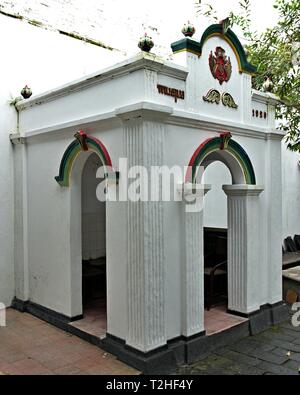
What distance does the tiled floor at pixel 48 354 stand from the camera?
4773 mm

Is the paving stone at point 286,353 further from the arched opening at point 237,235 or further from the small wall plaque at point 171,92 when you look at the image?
the small wall plaque at point 171,92

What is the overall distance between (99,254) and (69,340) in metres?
2.39

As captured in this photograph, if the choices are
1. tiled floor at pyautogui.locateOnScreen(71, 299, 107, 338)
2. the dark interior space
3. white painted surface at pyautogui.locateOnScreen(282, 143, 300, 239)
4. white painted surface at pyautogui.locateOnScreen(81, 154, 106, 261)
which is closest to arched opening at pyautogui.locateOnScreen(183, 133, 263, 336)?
the dark interior space

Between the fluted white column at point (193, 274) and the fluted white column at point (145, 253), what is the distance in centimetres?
41

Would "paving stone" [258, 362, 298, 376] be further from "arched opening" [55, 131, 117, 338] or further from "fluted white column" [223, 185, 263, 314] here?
"arched opening" [55, 131, 117, 338]

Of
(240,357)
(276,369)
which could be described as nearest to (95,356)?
(240,357)

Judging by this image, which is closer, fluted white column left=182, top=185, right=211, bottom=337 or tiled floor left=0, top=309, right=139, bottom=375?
tiled floor left=0, top=309, right=139, bottom=375

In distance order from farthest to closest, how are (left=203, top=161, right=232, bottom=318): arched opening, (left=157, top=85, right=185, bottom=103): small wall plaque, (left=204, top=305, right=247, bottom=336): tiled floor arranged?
(left=203, top=161, right=232, bottom=318): arched opening, (left=204, top=305, right=247, bottom=336): tiled floor, (left=157, top=85, right=185, bottom=103): small wall plaque

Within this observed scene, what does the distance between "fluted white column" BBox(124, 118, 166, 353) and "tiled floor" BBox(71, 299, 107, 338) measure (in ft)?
3.03

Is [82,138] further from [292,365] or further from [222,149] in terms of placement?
[292,365]

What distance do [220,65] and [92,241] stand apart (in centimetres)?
415

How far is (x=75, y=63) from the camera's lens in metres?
8.16

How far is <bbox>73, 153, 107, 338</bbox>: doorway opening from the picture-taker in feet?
23.5
